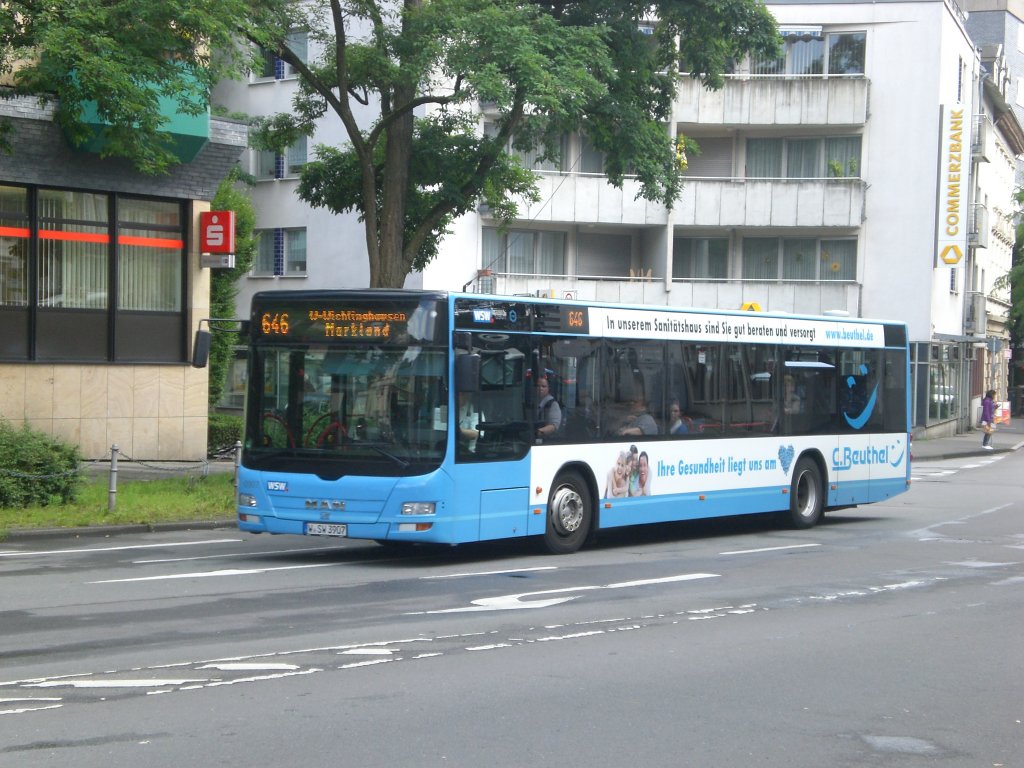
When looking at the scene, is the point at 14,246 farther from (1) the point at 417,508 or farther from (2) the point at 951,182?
(2) the point at 951,182

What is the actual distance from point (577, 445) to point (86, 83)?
7.18 m

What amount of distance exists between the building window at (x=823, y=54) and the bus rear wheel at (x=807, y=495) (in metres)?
26.6

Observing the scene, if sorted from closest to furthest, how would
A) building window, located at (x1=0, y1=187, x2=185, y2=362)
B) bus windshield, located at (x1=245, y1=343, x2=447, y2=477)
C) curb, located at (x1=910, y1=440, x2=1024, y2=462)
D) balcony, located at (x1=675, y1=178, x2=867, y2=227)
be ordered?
bus windshield, located at (x1=245, y1=343, x2=447, y2=477) → building window, located at (x1=0, y1=187, x2=185, y2=362) → curb, located at (x1=910, y1=440, x2=1024, y2=462) → balcony, located at (x1=675, y1=178, x2=867, y2=227)

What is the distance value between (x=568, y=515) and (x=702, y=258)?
30008 mm

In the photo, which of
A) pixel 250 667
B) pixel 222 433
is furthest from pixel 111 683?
pixel 222 433

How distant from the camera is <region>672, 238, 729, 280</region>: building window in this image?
43.8 metres

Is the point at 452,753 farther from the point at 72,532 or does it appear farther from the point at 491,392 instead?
the point at 72,532

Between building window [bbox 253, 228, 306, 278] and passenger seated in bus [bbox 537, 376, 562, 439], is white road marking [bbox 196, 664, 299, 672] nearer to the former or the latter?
passenger seated in bus [bbox 537, 376, 562, 439]

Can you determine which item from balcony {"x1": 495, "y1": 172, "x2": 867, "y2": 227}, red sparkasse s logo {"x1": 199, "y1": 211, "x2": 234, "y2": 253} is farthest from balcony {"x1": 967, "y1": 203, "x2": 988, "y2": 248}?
red sparkasse s logo {"x1": 199, "y1": 211, "x2": 234, "y2": 253}

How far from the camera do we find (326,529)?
13539mm

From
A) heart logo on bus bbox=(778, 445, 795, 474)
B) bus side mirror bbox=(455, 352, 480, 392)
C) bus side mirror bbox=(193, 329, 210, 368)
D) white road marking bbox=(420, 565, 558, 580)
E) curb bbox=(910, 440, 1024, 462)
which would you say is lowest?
curb bbox=(910, 440, 1024, 462)

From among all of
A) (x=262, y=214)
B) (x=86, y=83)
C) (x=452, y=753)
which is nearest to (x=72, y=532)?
(x=86, y=83)

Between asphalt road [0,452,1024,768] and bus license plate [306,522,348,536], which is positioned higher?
bus license plate [306,522,348,536]

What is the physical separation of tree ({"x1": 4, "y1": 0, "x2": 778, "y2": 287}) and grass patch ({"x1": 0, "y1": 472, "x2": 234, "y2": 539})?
418 cm
